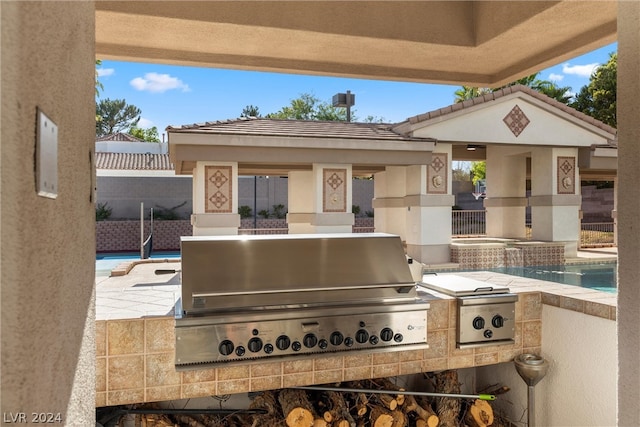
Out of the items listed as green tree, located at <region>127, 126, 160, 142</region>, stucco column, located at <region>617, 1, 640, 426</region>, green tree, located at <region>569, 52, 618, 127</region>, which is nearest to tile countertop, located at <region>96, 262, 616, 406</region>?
stucco column, located at <region>617, 1, 640, 426</region>

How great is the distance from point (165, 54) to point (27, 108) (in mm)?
2902

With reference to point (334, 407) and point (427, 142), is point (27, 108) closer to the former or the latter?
point (334, 407)

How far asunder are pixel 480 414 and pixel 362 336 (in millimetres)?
1428

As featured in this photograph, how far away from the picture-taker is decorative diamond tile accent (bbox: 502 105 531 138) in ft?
36.0

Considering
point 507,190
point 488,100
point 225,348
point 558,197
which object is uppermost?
point 488,100

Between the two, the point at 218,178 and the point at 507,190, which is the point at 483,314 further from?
the point at 507,190

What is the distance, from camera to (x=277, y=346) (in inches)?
110

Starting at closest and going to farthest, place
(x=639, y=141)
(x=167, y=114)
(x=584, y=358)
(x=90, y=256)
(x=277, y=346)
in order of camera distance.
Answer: (x=639, y=141) → (x=90, y=256) → (x=277, y=346) → (x=584, y=358) → (x=167, y=114)

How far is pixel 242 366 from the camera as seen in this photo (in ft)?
9.11

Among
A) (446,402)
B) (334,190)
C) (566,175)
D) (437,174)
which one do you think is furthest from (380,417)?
(566,175)

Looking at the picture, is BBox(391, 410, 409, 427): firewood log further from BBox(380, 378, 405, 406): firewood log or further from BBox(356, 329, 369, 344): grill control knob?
BBox(356, 329, 369, 344): grill control knob

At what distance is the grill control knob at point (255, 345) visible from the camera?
274 cm

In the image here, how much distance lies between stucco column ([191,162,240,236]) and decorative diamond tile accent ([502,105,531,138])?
6.52 meters

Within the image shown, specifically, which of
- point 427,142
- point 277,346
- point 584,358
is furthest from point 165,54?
point 427,142
